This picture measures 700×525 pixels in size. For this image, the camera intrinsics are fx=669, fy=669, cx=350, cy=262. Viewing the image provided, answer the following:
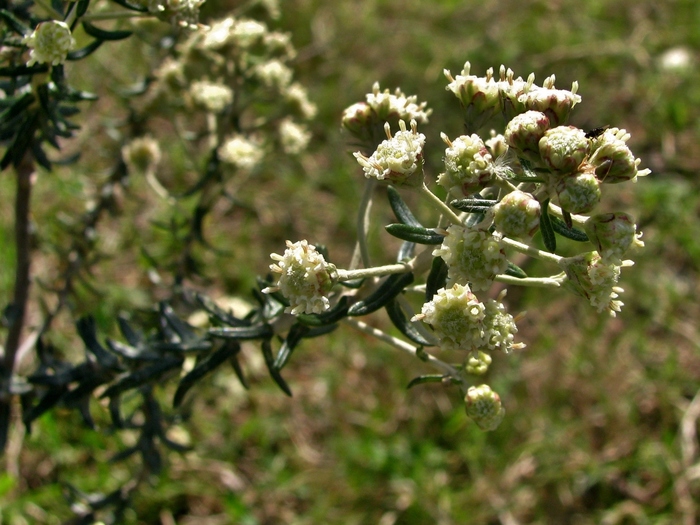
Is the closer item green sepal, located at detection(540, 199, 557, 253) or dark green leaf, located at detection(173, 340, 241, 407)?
green sepal, located at detection(540, 199, 557, 253)

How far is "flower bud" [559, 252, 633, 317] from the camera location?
6.23 ft

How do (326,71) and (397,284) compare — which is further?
(326,71)

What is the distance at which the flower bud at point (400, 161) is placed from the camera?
75.7 inches

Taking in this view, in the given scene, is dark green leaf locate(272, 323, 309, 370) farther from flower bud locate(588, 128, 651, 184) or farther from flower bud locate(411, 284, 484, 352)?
flower bud locate(588, 128, 651, 184)

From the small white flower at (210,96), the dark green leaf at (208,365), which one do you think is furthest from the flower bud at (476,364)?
the small white flower at (210,96)

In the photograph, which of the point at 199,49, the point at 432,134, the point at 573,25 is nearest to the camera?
the point at 199,49

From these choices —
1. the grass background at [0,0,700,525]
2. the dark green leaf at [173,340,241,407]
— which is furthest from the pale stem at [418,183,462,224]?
the grass background at [0,0,700,525]

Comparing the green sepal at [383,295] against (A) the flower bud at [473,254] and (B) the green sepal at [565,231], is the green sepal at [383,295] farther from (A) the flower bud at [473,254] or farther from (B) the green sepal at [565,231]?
(B) the green sepal at [565,231]

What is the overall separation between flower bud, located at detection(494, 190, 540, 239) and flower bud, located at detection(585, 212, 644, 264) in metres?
0.19

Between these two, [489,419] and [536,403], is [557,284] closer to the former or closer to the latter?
[489,419]

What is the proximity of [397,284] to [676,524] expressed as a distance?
10.8 ft

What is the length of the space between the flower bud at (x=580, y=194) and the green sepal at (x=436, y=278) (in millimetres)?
430

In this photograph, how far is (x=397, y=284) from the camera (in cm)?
207

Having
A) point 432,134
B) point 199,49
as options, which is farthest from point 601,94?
point 199,49
